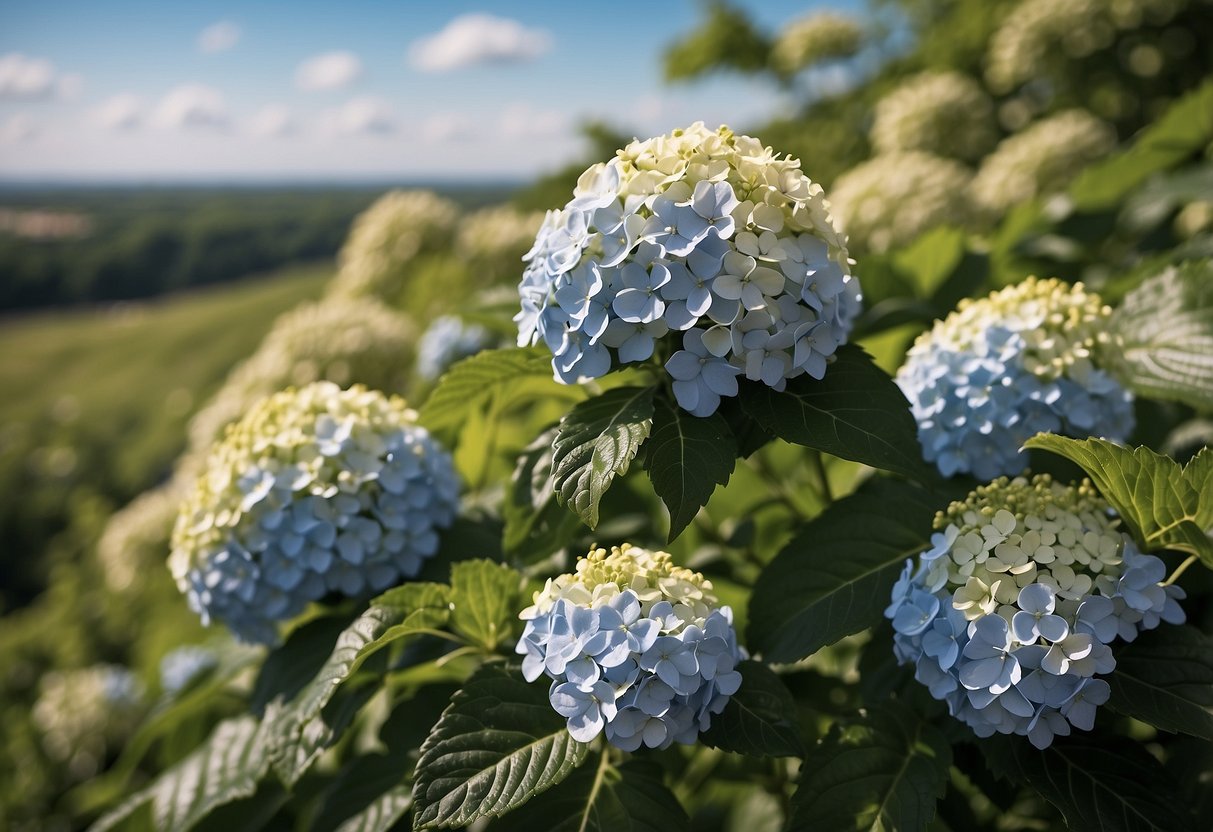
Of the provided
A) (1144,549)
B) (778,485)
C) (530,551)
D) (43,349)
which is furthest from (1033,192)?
(43,349)

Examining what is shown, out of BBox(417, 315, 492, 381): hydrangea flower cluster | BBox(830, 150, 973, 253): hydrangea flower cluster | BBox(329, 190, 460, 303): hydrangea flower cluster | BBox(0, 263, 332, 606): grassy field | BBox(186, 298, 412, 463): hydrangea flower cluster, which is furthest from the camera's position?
BBox(0, 263, 332, 606): grassy field

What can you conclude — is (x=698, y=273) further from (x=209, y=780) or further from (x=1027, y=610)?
(x=209, y=780)

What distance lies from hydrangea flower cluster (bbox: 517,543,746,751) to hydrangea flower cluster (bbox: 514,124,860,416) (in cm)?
20

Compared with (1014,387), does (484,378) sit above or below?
above

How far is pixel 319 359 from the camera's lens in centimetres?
325

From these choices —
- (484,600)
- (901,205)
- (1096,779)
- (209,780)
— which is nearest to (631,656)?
(484,600)

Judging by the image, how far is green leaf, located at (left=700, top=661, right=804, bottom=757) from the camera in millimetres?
916

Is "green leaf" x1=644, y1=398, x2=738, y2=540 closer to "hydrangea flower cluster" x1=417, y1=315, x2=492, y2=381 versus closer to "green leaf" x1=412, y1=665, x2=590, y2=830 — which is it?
"green leaf" x1=412, y1=665, x2=590, y2=830

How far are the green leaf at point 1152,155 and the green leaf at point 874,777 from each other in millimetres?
1647

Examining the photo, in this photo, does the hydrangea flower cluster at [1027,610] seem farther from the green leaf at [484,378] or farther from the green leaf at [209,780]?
the green leaf at [209,780]

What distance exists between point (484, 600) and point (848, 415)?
47 cm

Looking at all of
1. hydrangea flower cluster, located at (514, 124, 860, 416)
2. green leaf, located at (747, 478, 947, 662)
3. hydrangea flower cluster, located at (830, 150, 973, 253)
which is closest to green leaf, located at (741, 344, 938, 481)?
hydrangea flower cluster, located at (514, 124, 860, 416)

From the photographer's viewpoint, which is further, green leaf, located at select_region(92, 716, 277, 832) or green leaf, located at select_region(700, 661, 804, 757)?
green leaf, located at select_region(92, 716, 277, 832)

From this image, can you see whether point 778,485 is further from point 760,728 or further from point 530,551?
point 760,728
